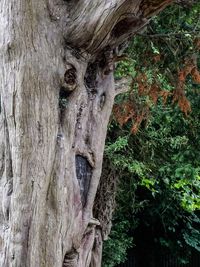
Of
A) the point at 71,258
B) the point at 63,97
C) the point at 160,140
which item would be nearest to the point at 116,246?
the point at 160,140

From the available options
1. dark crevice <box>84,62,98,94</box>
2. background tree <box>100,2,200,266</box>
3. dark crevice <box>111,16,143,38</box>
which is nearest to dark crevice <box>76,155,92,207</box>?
dark crevice <box>84,62,98,94</box>

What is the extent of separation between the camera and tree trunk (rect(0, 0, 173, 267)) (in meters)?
2.78

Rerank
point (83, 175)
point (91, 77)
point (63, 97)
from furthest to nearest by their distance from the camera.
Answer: point (91, 77) → point (83, 175) → point (63, 97)

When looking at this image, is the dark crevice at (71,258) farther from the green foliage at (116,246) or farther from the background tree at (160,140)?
the green foliage at (116,246)

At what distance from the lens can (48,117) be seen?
112 inches

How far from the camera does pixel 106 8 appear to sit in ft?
9.21

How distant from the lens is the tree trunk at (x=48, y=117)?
2781 mm

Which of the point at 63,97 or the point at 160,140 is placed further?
the point at 160,140

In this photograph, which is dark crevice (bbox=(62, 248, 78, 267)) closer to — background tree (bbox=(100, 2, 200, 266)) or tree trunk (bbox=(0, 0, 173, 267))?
tree trunk (bbox=(0, 0, 173, 267))

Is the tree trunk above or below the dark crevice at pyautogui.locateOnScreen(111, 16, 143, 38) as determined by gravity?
below

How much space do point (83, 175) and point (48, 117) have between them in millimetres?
532

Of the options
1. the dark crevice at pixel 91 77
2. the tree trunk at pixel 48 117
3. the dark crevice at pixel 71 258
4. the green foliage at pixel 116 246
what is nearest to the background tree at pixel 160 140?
the green foliage at pixel 116 246

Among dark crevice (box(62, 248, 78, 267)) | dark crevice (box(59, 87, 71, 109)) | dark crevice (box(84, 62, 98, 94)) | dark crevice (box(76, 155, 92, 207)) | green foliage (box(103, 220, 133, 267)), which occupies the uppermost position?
dark crevice (box(84, 62, 98, 94))

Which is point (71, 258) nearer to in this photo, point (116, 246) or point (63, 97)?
point (63, 97)
